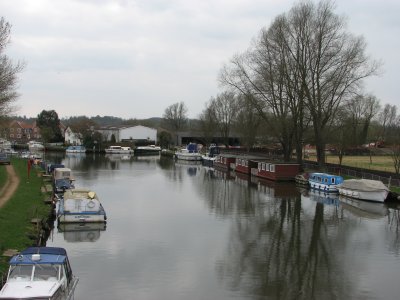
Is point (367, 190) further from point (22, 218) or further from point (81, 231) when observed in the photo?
point (22, 218)

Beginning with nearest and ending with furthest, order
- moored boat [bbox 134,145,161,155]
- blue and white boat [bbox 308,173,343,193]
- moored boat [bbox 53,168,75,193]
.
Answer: moored boat [bbox 53,168,75,193]
blue and white boat [bbox 308,173,343,193]
moored boat [bbox 134,145,161,155]

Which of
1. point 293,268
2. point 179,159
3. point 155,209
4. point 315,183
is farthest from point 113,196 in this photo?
point 179,159

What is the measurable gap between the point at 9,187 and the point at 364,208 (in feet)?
96.8

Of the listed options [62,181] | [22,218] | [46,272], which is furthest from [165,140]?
[46,272]

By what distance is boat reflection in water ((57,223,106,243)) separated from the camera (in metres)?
28.3

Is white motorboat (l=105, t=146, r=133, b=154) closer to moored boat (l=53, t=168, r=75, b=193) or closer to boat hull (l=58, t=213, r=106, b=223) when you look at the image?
moored boat (l=53, t=168, r=75, b=193)

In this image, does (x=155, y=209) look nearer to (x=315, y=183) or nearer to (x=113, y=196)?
(x=113, y=196)

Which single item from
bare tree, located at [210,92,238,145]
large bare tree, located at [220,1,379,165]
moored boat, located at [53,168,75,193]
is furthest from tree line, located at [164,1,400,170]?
bare tree, located at [210,92,238,145]

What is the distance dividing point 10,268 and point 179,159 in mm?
91362

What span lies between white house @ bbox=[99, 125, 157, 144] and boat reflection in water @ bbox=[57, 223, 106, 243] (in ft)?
384

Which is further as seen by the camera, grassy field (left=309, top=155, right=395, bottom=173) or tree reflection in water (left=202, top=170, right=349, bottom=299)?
grassy field (left=309, top=155, right=395, bottom=173)

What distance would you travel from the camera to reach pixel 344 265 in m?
23.8

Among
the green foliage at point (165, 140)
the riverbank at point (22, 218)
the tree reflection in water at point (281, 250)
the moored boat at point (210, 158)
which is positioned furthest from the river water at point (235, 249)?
the green foliage at point (165, 140)

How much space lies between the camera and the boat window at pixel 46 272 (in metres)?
17.1
